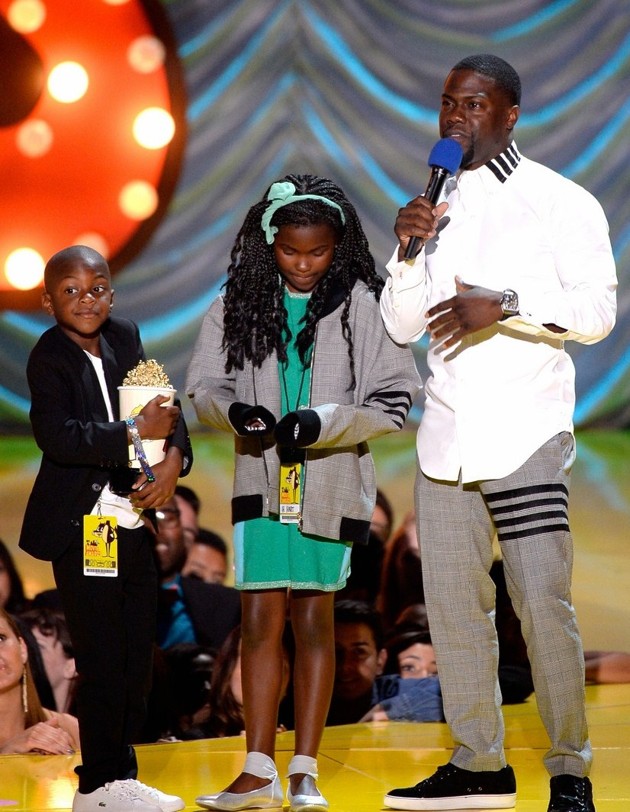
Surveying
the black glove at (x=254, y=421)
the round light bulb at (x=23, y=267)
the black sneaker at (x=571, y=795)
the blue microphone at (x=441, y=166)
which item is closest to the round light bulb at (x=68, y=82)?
the round light bulb at (x=23, y=267)

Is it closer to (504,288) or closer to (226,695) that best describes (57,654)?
(226,695)

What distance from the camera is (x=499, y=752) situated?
3170 mm

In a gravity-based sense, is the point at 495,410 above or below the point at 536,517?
above

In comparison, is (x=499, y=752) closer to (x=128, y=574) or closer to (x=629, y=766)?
(x=629, y=766)

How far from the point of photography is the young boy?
3096mm

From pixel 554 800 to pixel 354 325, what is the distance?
1245mm

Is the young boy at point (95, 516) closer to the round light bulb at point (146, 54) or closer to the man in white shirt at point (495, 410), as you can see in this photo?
the man in white shirt at point (495, 410)

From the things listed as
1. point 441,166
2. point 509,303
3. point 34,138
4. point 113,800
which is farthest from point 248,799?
point 34,138

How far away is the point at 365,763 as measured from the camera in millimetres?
3846

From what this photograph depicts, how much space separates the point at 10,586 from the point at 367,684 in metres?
1.31

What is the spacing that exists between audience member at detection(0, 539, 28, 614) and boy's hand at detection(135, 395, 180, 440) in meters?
1.64

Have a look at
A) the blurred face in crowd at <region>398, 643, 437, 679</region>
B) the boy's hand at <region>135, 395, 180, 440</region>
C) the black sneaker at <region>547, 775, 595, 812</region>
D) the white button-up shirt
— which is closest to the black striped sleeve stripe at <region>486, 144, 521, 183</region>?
the white button-up shirt

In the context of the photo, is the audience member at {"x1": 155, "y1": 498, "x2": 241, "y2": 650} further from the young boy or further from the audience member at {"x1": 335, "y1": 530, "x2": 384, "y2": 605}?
the young boy

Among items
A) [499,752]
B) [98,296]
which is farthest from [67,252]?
[499,752]
